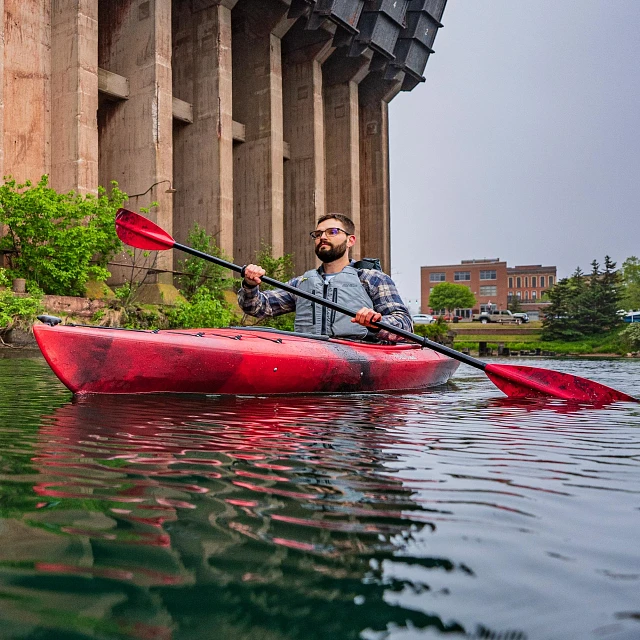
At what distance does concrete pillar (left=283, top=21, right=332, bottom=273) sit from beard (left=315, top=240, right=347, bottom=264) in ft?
59.4

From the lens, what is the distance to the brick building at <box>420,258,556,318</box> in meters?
68.4

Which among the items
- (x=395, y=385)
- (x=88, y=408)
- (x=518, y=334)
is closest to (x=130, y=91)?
(x=395, y=385)

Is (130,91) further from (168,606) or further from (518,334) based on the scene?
(518,334)

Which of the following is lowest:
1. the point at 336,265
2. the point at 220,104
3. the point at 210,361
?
the point at 210,361

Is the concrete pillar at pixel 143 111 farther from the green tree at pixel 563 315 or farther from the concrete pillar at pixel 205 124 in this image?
the green tree at pixel 563 315

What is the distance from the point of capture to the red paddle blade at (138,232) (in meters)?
5.58

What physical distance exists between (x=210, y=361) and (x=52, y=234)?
10089 millimetres

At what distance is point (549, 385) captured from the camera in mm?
4961

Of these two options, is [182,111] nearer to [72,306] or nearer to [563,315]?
[72,306]

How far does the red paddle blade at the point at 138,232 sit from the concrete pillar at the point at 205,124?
13.5 m

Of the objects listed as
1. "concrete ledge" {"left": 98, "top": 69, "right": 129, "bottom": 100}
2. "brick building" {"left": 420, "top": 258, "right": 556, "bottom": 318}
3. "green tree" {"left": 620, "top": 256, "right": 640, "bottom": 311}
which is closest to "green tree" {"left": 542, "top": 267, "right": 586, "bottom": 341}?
"green tree" {"left": 620, "top": 256, "right": 640, "bottom": 311}

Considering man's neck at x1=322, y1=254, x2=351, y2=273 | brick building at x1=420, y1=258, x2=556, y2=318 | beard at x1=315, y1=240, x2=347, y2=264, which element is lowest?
man's neck at x1=322, y1=254, x2=351, y2=273

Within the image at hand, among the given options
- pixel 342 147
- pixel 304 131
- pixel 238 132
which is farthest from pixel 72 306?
pixel 342 147

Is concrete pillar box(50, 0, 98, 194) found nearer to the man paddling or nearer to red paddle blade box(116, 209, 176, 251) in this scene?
red paddle blade box(116, 209, 176, 251)
